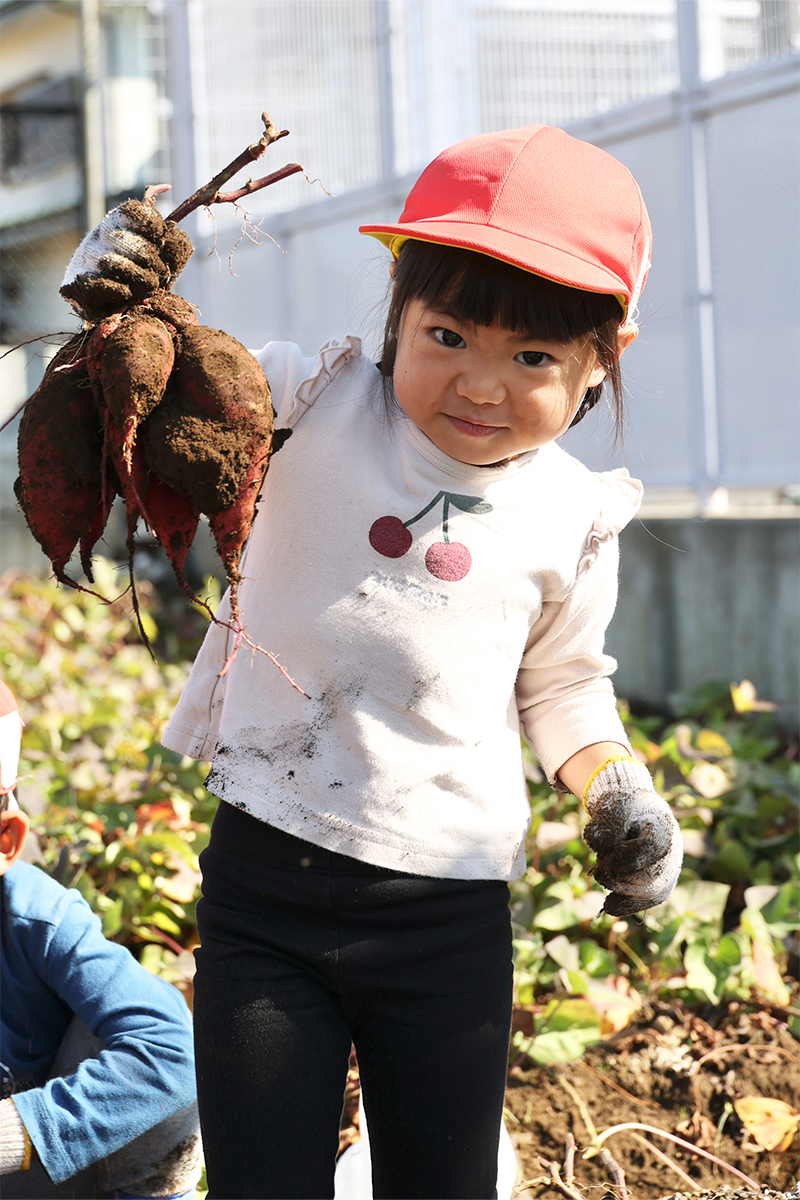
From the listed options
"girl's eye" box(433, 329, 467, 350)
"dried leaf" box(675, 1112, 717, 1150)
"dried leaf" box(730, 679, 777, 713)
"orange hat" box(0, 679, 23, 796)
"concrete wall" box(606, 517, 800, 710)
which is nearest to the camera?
"girl's eye" box(433, 329, 467, 350)

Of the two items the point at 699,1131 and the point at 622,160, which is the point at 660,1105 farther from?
the point at 622,160

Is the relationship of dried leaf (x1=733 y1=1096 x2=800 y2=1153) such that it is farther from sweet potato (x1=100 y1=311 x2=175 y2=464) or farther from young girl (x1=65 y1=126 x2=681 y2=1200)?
sweet potato (x1=100 y1=311 x2=175 y2=464)

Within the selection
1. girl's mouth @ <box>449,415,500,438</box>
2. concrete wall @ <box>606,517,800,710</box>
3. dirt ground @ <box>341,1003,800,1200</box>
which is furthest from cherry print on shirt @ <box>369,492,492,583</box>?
concrete wall @ <box>606,517,800,710</box>

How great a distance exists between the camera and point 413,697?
1445mm

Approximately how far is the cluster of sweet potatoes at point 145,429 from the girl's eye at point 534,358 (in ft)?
1.05

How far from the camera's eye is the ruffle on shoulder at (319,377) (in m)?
1.48

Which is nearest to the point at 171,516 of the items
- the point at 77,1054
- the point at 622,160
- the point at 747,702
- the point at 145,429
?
the point at 145,429

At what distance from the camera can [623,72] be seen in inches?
189

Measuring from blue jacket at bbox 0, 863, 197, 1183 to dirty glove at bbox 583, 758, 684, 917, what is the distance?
69cm

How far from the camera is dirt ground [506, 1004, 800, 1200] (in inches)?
78.7

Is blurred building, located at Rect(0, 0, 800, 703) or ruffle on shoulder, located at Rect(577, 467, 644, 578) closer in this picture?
ruffle on shoulder, located at Rect(577, 467, 644, 578)

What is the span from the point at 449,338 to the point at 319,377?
21 cm

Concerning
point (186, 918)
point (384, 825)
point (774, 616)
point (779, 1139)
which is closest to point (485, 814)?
point (384, 825)

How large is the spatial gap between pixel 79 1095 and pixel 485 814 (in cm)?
70
